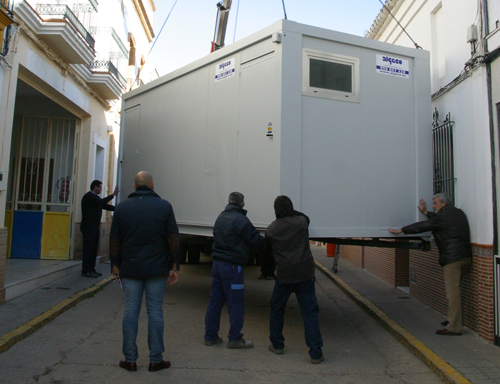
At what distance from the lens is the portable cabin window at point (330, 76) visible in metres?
A: 4.89

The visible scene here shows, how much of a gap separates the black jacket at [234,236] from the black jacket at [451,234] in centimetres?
215

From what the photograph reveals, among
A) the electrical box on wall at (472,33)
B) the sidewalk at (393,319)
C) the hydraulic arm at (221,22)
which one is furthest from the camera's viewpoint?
the hydraulic arm at (221,22)

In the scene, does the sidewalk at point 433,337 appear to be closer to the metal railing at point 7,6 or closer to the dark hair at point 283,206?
the dark hair at point 283,206

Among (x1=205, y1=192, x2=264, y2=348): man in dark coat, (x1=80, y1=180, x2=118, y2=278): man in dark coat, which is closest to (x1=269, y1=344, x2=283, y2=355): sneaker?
(x1=205, y1=192, x2=264, y2=348): man in dark coat

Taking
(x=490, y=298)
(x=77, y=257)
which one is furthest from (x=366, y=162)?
(x=77, y=257)

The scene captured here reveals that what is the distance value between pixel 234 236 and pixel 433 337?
2.76 m

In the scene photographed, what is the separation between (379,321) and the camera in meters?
6.30

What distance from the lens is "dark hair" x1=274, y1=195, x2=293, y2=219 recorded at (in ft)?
14.6

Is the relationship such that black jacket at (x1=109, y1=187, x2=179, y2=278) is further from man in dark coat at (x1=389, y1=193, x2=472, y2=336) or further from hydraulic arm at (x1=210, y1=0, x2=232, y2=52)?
hydraulic arm at (x1=210, y1=0, x2=232, y2=52)

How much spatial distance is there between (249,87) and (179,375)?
128 inches

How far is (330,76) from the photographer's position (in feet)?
16.4

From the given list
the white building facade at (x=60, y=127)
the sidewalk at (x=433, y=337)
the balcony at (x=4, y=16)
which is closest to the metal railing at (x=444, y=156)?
the sidewalk at (x=433, y=337)

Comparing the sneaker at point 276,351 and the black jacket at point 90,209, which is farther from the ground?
the black jacket at point 90,209

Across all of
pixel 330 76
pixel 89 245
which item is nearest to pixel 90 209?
pixel 89 245
